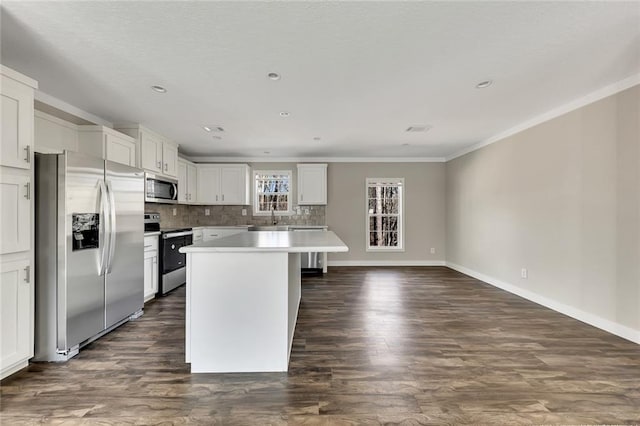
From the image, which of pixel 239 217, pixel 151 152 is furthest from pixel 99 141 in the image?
pixel 239 217

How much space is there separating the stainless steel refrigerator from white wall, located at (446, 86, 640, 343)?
4.86m

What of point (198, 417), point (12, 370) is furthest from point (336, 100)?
point (12, 370)

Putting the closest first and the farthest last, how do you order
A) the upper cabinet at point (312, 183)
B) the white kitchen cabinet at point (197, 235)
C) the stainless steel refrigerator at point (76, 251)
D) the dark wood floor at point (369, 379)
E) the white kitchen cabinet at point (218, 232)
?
the dark wood floor at point (369, 379), the stainless steel refrigerator at point (76, 251), the white kitchen cabinet at point (197, 235), the white kitchen cabinet at point (218, 232), the upper cabinet at point (312, 183)

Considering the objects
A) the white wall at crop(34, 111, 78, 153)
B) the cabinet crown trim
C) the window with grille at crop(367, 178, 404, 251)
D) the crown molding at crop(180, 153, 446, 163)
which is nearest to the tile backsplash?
the crown molding at crop(180, 153, 446, 163)

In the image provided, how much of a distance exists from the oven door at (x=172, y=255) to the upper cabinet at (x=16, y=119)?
215cm

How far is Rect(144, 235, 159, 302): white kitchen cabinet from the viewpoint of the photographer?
3741mm

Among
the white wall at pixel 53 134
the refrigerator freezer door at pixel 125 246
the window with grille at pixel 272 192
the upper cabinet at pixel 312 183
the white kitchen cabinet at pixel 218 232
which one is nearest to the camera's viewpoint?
the refrigerator freezer door at pixel 125 246

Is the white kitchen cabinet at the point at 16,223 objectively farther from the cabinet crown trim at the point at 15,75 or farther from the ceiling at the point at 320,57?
the ceiling at the point at 320,57

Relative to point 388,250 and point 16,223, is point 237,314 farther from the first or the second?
point 388,250

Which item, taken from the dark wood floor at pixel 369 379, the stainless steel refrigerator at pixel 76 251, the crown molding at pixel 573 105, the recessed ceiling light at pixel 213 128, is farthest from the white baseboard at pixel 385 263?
the stainless steel refrigerator at pixel 76 251

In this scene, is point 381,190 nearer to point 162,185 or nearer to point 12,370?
point 162,185

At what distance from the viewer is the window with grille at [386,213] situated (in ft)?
21.1

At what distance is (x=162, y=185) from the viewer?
14.7 feet

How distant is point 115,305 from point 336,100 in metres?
3.07
